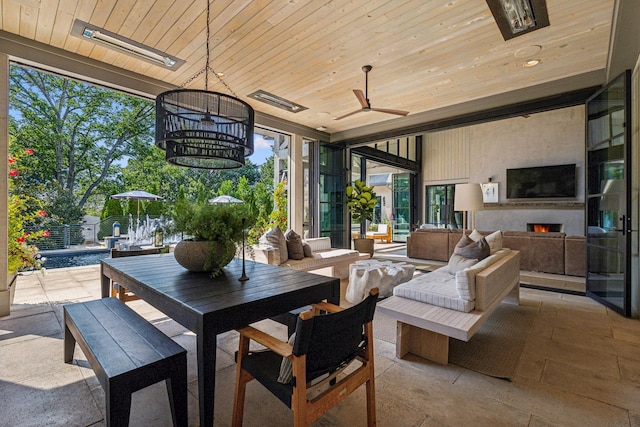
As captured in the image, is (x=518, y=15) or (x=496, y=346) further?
(x=518, y=15)

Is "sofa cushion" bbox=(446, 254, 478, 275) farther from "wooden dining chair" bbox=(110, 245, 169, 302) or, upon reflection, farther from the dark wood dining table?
"wooden dining chair" bbox=(110, 245, 169, 302)

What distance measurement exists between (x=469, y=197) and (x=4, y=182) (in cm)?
538

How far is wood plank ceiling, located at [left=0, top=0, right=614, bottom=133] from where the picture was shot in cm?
264

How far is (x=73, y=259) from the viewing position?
756 centimetres

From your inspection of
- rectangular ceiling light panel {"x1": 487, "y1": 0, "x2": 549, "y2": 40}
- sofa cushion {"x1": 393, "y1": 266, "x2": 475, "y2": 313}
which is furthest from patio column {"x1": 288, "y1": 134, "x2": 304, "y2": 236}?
rectangular ceiling light panel {"x1": 487, "y1": 0, "x2": 549, "y2": 40}

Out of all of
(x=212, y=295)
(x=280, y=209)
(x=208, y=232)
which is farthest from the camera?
(x=280, y=209)

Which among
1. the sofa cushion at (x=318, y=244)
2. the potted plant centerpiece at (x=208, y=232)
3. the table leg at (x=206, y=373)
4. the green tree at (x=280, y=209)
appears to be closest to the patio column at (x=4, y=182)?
Result: the potted plant centerpiece at (x=208, y=232)

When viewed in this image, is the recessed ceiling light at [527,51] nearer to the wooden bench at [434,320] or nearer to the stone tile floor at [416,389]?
the wooden bench at [434,320]

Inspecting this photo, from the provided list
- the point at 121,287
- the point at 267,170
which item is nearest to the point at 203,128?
the point at 121,287

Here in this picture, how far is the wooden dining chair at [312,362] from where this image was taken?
1175 millimetres

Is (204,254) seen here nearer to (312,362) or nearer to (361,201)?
(312,362)

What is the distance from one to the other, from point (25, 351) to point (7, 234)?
1.55m

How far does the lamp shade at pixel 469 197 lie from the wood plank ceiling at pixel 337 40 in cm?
151

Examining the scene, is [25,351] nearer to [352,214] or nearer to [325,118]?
[325,118]
